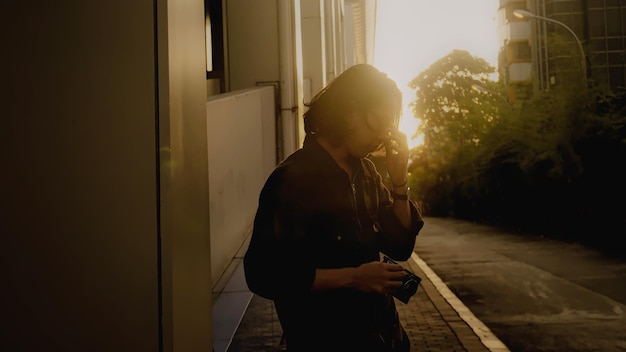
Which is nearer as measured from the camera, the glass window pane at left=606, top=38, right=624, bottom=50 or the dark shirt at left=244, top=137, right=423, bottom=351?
the dark shirt at left=244, top=137, right=423, bottom=351

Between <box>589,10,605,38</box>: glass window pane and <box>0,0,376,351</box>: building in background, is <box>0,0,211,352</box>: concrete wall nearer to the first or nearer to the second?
<box>0,0,376,351</box>: building in background

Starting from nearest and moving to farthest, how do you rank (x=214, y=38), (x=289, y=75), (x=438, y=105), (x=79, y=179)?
(x=79, y=179) < (x=214, y=38) < (x=289, y=75) < (x=438, y=105)

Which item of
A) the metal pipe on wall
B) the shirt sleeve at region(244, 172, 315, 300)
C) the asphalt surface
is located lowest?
the asphalt surface

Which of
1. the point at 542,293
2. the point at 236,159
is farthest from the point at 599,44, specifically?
the point at 236,159

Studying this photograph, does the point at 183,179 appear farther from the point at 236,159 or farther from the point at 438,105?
the point at 438,105

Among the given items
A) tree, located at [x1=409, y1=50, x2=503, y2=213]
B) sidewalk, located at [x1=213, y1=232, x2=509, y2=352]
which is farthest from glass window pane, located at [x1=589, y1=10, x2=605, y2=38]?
sidewalk, located at [x1=213, y1=232, x2=509, y2=352]

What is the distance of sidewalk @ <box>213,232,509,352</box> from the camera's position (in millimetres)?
5441

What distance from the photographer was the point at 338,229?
2152mm

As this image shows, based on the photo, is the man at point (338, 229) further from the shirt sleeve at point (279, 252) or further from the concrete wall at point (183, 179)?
the concrete wall at point (183, 179)

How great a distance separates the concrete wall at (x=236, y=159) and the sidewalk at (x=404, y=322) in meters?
0.32

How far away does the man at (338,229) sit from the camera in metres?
2.06

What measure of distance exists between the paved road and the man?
5.29 meters

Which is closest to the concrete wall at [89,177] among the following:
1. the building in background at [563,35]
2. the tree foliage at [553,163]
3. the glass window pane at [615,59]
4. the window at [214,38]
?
the window at [214,38]

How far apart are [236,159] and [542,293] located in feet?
18.0
